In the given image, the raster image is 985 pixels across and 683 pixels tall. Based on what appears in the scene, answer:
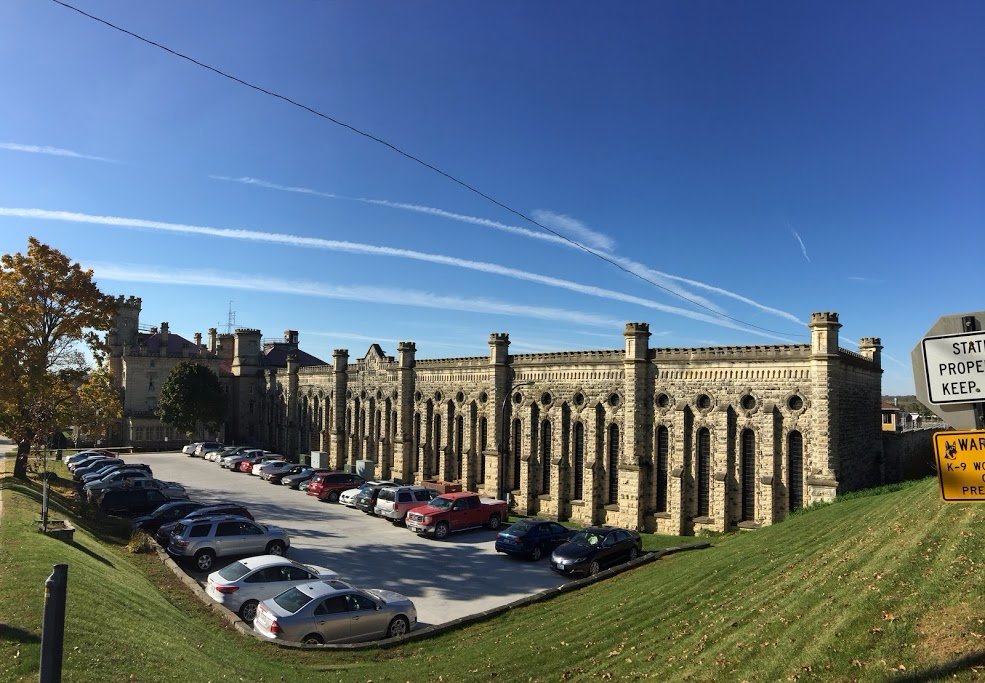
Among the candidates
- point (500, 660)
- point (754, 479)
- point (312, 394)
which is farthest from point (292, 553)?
point (312, 394)

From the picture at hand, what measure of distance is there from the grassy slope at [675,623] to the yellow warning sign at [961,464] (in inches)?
109

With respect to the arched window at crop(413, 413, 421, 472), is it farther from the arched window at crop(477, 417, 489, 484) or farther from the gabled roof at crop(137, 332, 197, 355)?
the gabled roof at crop(137, 332, 197, 355)

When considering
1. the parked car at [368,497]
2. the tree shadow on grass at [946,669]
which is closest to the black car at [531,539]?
the parked car at [368,497]

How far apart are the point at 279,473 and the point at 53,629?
40.2 meters

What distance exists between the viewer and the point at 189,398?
197ft

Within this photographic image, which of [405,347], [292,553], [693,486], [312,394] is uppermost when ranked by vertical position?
[405,347]

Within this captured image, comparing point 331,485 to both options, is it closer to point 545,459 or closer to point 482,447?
point 482,447

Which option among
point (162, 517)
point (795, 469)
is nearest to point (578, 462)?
point (795, 469)

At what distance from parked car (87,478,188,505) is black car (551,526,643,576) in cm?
2091

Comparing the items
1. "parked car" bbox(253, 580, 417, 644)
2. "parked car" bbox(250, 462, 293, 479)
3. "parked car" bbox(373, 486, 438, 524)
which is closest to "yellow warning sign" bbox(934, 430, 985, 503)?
"parked car" bbox(253, 580, 417, 644)

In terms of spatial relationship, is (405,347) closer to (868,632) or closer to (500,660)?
(500,660)

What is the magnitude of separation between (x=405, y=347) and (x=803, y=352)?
2671 centimetres

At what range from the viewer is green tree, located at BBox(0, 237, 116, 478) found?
3030cm

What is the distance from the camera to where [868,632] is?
861cm
